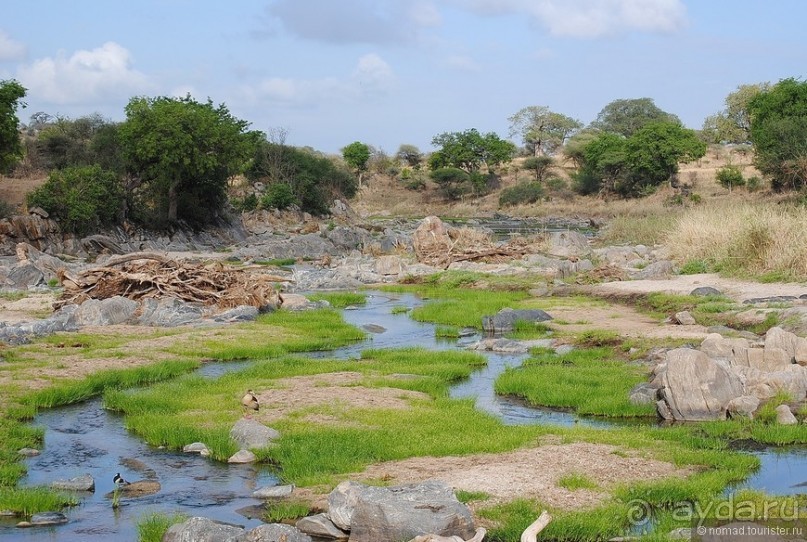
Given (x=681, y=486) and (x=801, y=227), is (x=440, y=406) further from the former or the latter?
(x=801, y=227)

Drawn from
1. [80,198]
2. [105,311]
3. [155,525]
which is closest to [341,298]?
[105,311]

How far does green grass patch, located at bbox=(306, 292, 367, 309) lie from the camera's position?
91.8 feet

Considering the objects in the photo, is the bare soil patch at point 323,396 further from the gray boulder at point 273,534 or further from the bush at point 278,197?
the bush at point 278,197

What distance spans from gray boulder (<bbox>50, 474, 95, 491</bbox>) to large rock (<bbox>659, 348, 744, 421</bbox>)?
7647 mm

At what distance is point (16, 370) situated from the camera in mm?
15289

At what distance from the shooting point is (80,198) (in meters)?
43.5

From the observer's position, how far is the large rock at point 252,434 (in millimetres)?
11047

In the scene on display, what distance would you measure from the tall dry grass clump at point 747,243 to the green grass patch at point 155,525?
20.4 meters

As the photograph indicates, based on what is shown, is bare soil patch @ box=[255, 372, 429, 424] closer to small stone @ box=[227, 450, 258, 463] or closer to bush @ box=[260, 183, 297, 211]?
small stone @ box=[227, 450, 258, 463]

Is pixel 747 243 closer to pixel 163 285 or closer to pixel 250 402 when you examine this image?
pixel 163 285

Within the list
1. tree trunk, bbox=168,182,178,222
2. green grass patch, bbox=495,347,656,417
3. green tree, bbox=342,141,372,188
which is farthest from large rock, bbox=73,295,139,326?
green tree, bbox=342,141,372,188

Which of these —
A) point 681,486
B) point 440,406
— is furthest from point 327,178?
point 681,486

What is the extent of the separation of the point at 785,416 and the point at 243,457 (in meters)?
6.97

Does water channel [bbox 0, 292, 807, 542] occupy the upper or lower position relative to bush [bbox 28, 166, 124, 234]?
lower
